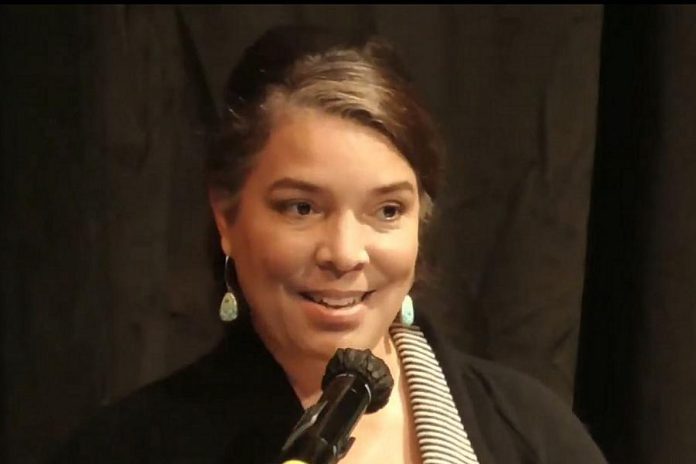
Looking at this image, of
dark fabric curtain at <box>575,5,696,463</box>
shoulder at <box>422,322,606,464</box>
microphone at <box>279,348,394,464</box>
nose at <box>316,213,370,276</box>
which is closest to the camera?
microphone at <box>279,348,394,464</box>

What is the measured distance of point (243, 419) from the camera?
0.89 metres

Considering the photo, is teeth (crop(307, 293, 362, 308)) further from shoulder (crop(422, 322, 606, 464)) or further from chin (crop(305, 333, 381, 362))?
shoulder (crop(422, 322, 606, 464))

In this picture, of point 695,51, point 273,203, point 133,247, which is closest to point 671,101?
point 695,51

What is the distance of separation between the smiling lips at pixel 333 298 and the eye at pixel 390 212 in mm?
59

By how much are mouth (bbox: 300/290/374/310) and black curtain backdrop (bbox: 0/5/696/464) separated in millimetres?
285

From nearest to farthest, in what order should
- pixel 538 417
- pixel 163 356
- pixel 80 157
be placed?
pixel 538 417 → pixel 80 157 → pixel 163 356

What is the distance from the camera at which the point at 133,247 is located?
118 cm

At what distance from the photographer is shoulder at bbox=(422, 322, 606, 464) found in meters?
0.93

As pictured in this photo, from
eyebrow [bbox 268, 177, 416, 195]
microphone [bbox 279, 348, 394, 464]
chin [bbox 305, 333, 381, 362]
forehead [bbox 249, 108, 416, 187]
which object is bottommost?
microphone [bbox 279, 348, 394, 464]

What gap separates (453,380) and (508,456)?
73 mm

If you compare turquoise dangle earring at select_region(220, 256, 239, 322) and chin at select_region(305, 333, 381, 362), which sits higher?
turquoise dangle earring at select_region(220, 256, 239, 322)

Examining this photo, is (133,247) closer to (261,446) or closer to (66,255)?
(66,255)

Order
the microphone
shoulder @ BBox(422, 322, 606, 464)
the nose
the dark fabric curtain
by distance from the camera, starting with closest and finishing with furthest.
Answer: the microphone < the nose < shoulder @ BBox(422, 322, 606, 464) < the dark fabric curtain

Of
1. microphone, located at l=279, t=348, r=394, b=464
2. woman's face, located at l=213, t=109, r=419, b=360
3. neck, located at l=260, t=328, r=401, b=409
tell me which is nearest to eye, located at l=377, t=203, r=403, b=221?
woman's face, located at l=213, t=109, r=419, b=360
